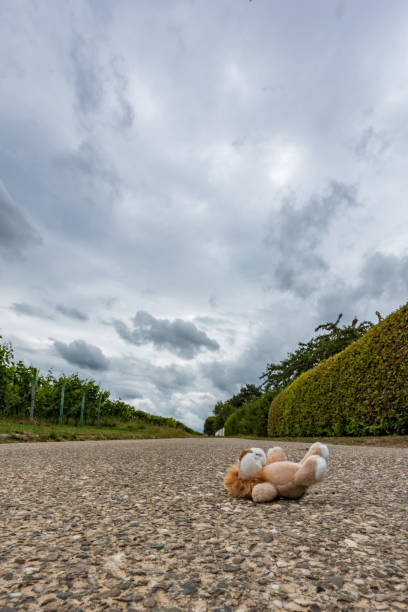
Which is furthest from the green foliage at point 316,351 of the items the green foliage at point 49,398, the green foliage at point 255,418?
the green foliage at point 49,398

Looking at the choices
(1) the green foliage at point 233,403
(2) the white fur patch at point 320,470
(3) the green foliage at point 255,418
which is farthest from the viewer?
Result: (1) the green foliage at point 233,403

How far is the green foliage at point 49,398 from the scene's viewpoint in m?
13.2

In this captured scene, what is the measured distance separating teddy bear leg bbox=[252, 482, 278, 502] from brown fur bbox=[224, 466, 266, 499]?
0.05 m

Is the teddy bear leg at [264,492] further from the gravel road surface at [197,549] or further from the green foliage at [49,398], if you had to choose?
the green foliage at [49,398]

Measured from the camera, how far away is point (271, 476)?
2025 millimetres

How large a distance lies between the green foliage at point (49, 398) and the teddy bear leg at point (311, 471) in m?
13.6

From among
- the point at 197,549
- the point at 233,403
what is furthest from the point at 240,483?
the point at 233,403

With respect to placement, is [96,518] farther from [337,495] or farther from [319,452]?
[337,495]

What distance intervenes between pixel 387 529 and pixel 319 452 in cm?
50

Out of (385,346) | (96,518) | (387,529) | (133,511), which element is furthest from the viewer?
(385,346)

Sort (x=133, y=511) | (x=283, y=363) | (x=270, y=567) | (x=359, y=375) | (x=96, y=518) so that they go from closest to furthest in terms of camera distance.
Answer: (x=270, y=567)
(x=96, y=518)
(x=133, y=511)
(x=359, y=375)
(x=283, y=363)

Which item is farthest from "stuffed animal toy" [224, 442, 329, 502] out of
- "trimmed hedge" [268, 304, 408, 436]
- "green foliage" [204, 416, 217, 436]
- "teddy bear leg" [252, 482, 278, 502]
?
"green foliage" [204, 416, 217, 436]

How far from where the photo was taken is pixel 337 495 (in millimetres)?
2146

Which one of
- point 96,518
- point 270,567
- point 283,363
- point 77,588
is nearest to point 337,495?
point 270,567
